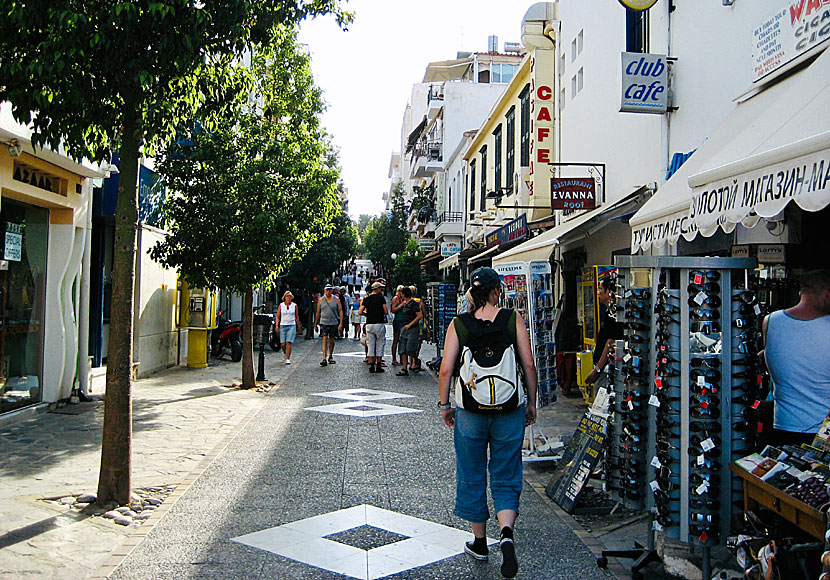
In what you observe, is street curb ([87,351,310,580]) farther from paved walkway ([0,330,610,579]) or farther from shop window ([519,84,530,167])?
shop window ([519,84,530,167])

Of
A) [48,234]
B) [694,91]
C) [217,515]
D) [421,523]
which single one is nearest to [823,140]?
[421,523]

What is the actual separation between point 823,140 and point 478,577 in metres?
3.17

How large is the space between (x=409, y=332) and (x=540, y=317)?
785 cm

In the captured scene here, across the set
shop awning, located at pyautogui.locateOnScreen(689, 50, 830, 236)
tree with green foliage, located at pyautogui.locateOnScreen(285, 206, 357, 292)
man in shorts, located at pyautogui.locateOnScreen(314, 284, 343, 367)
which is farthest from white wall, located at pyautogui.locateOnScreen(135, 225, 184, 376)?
tree with green foliage, located at pyautogui.locateOnScreen(285, 206, 357, 292)

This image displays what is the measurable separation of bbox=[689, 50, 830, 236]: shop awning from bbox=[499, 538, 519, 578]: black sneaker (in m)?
2.53

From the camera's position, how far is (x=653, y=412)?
4.64 metres

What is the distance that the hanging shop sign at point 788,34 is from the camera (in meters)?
6.21

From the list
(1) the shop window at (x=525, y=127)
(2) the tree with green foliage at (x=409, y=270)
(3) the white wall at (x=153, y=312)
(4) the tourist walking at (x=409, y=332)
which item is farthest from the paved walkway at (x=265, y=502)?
(2) the tree with green foliage at (x=409, y=270)

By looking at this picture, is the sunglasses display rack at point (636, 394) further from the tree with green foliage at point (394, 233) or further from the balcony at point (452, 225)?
the tree with green foliage at point (394, 233)

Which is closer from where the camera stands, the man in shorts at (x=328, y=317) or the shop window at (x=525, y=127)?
the man in shorts at (x=328, y=317)

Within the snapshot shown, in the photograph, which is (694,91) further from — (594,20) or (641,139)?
(594,20)

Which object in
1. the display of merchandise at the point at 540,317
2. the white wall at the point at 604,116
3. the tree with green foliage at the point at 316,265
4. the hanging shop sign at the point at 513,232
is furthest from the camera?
the tree with green foliage at the point at 316,265

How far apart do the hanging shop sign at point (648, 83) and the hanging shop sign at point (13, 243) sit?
25.7 feet

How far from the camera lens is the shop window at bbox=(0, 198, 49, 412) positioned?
8.89m
